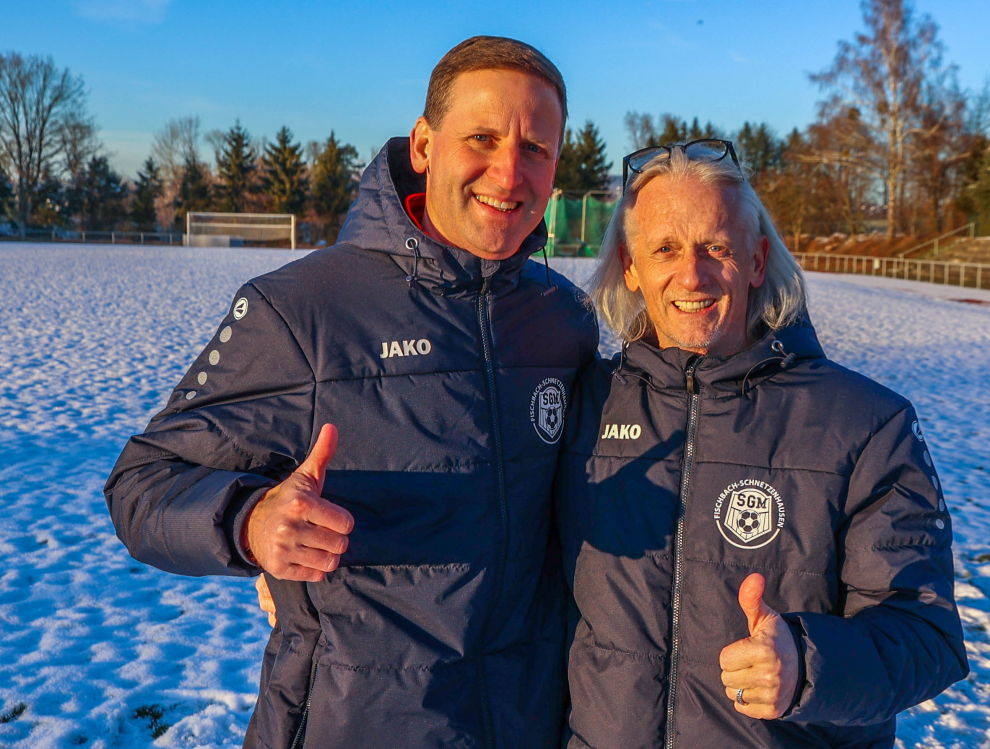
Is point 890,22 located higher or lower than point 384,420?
higher

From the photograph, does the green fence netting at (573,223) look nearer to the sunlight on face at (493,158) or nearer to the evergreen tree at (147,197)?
the sunlight on face at (493,158)

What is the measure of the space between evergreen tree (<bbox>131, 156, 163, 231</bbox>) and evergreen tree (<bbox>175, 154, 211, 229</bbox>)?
6.16ft

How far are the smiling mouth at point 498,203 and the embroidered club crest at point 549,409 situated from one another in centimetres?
46

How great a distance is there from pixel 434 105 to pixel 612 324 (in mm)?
827

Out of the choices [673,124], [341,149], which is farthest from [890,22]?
[341,149]

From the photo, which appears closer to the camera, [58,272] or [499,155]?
[499,155]

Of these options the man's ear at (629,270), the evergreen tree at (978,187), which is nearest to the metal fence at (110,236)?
the evergreen tree at (978,187)

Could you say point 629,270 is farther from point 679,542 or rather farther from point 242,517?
point 242,517

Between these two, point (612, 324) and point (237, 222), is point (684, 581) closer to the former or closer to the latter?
point (612, 324)

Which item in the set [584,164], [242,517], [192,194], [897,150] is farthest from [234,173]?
[242,517]

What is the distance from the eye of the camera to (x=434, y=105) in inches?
80.6

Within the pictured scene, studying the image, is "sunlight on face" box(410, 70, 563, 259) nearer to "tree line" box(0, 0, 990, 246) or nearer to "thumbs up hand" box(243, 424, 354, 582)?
"thumbs up hand" box(243, 424, 354, 582)

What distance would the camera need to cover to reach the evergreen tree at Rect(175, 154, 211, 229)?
5803 centimetres

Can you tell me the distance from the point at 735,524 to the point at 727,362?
1.29 feet
